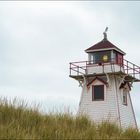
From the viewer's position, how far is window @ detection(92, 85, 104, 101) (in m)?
35.4

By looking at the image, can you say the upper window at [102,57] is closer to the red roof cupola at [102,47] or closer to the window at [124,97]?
the red roof cupola at [102,47]

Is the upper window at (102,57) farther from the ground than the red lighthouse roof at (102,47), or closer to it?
closer to it

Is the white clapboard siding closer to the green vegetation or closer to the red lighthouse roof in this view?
the red lighthouse roof

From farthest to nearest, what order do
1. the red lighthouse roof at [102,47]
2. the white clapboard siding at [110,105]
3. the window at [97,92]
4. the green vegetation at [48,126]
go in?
the window at [97,92]
the red lighthouse roof at [102,47]
the white clapboard siding at [110,105]
the green vegetation at [48,126]

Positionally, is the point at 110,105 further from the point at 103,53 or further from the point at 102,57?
the point at 103,53

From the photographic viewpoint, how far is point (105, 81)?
35656 mm

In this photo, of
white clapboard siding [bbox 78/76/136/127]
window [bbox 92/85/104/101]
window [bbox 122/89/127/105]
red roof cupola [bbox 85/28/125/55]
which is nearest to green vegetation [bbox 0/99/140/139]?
white clapboard siding [bbox 78/76/136/127]

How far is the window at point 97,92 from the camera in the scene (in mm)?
35406

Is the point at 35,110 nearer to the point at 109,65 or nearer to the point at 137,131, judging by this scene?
the point at 137,131

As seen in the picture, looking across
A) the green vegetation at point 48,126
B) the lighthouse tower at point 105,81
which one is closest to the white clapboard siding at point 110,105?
the lighthouse tower at point 105,81

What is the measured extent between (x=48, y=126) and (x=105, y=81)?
25.2 metres

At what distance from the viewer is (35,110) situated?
472 inches

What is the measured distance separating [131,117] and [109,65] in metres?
4.53

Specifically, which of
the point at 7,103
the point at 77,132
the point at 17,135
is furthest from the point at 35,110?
the point at 17,135
